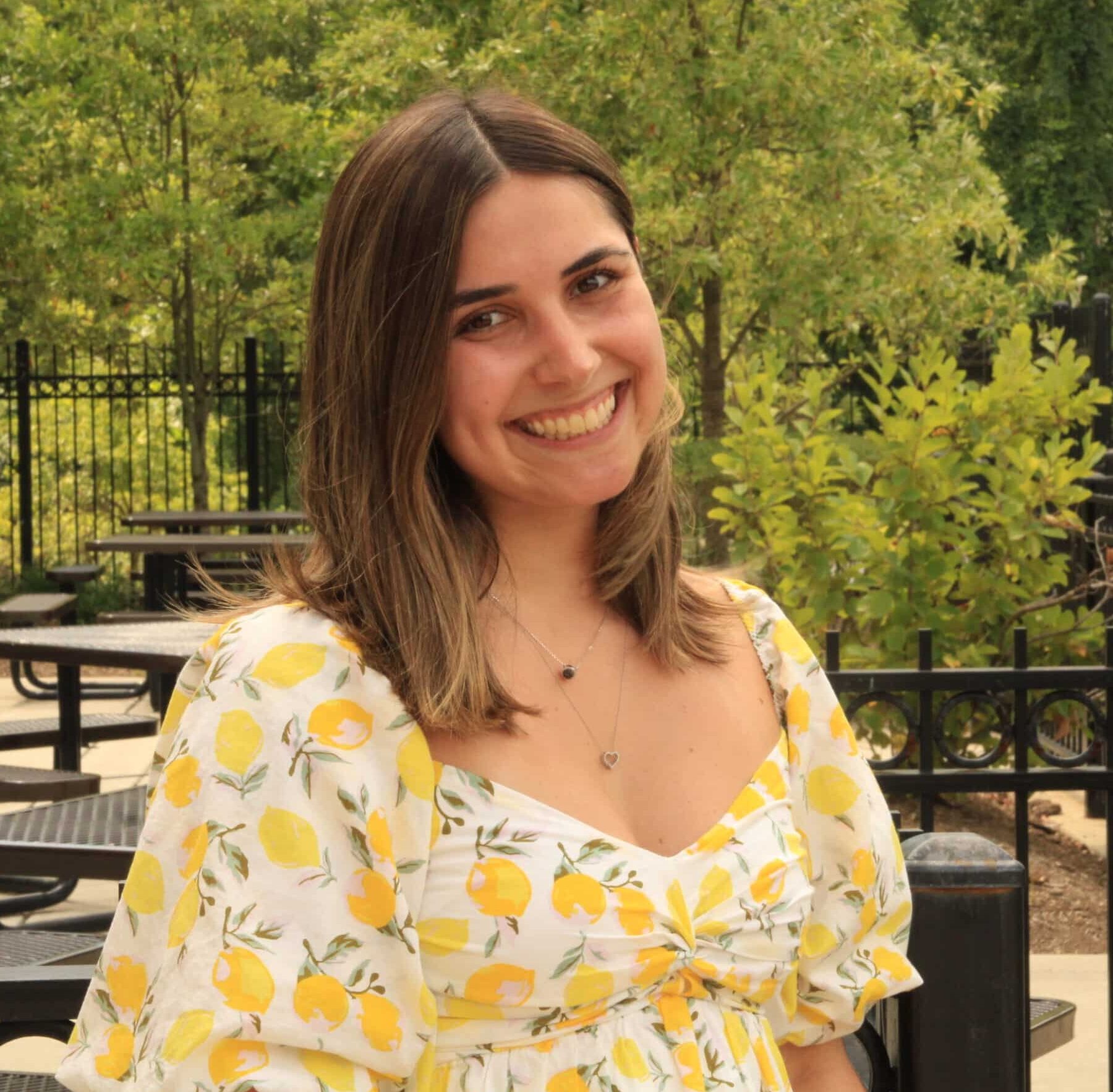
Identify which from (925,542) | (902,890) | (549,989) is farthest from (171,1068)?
(925,542)

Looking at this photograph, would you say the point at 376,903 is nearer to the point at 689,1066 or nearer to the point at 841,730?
the point at 689,1066

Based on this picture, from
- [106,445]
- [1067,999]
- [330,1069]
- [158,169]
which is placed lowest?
[1067,999]

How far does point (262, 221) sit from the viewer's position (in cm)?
1277

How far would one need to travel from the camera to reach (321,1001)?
60.1 inches

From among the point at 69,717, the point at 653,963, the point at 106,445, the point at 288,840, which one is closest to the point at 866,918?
the point at 653,963

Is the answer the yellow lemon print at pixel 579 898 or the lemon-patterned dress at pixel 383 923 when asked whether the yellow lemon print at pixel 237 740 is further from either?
the yellow lemon print at pixel 579 898

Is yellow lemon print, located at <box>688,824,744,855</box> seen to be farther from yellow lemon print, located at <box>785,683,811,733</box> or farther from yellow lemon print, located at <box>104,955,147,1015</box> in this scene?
yellow lemon print, located at <box>104,955,147,1015</box>

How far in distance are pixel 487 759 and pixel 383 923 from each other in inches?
8.7

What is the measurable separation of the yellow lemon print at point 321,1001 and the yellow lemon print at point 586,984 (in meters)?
0.23

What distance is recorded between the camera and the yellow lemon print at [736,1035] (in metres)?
1.76

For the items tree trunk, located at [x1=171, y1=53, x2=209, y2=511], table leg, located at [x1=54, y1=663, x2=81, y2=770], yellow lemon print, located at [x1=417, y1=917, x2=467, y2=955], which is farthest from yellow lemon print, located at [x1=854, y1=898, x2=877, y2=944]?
tree trunk, located at [x1=171, y1=53, x2=209, y2=511]

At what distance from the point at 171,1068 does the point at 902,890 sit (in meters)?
0.90

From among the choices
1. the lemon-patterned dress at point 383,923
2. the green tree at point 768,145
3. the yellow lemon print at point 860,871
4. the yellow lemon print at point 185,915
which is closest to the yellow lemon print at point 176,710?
the lemon-patterned dress at point 383,923

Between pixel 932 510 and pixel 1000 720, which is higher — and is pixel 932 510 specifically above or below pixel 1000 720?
above
